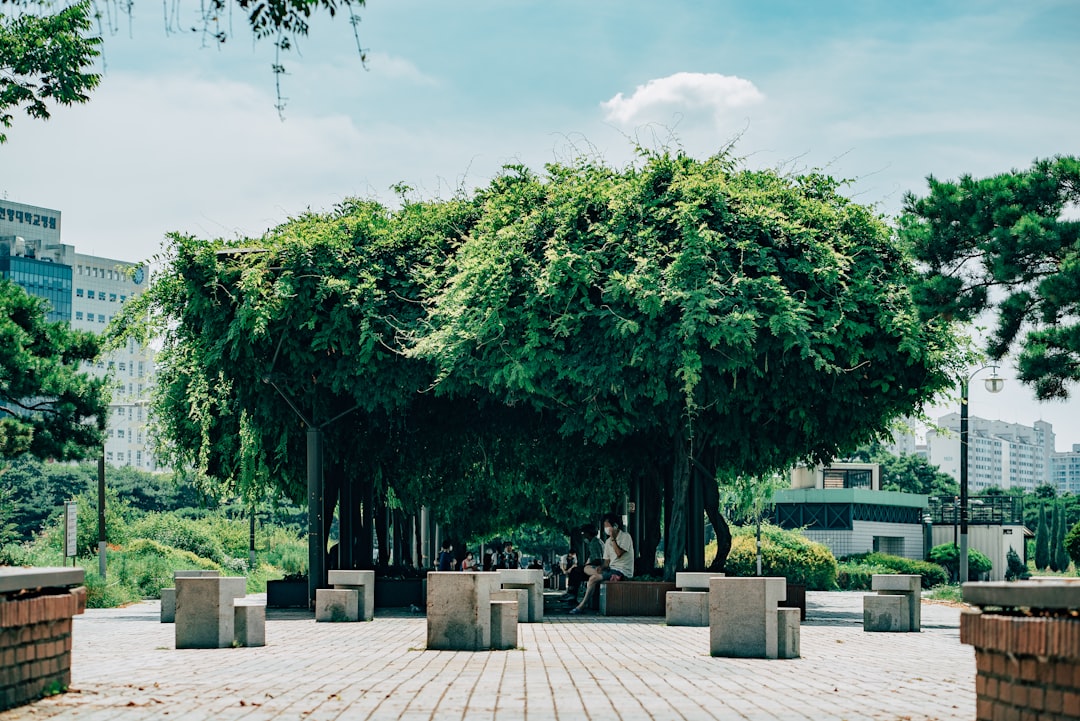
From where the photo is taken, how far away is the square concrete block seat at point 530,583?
20.1 meters

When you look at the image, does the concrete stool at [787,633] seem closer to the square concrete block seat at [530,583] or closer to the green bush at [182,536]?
the square concrete block seat at [530,583]

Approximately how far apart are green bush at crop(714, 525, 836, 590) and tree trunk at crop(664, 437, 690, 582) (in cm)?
1753

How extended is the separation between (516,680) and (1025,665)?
4.68 metres

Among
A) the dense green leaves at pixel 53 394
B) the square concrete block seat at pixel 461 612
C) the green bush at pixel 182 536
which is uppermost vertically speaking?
the dense green leaves at pixel 53 394

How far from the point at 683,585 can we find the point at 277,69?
14.9 meters

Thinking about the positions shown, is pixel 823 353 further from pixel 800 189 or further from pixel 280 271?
pixel 280 271

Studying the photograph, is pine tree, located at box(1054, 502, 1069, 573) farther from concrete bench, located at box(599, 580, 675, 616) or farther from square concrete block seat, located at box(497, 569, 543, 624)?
square concrete block seat, located at box(497, 569, 543, 624)

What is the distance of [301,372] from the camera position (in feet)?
83.8

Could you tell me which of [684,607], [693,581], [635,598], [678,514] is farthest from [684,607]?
[678,514]

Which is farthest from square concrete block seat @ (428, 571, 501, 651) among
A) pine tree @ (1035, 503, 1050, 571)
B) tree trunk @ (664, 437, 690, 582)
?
pine tree @ (1035, 503, 1050, 571)

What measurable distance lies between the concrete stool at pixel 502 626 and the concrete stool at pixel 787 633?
268 centimetres

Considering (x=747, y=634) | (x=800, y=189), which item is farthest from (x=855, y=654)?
(x=800, y=189)

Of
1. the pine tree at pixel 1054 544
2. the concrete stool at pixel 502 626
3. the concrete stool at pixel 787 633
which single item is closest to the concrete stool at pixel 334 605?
the concrete stool at pixel 502 626

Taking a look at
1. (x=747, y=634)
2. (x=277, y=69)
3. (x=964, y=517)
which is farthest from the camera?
(x=964, y=517)
